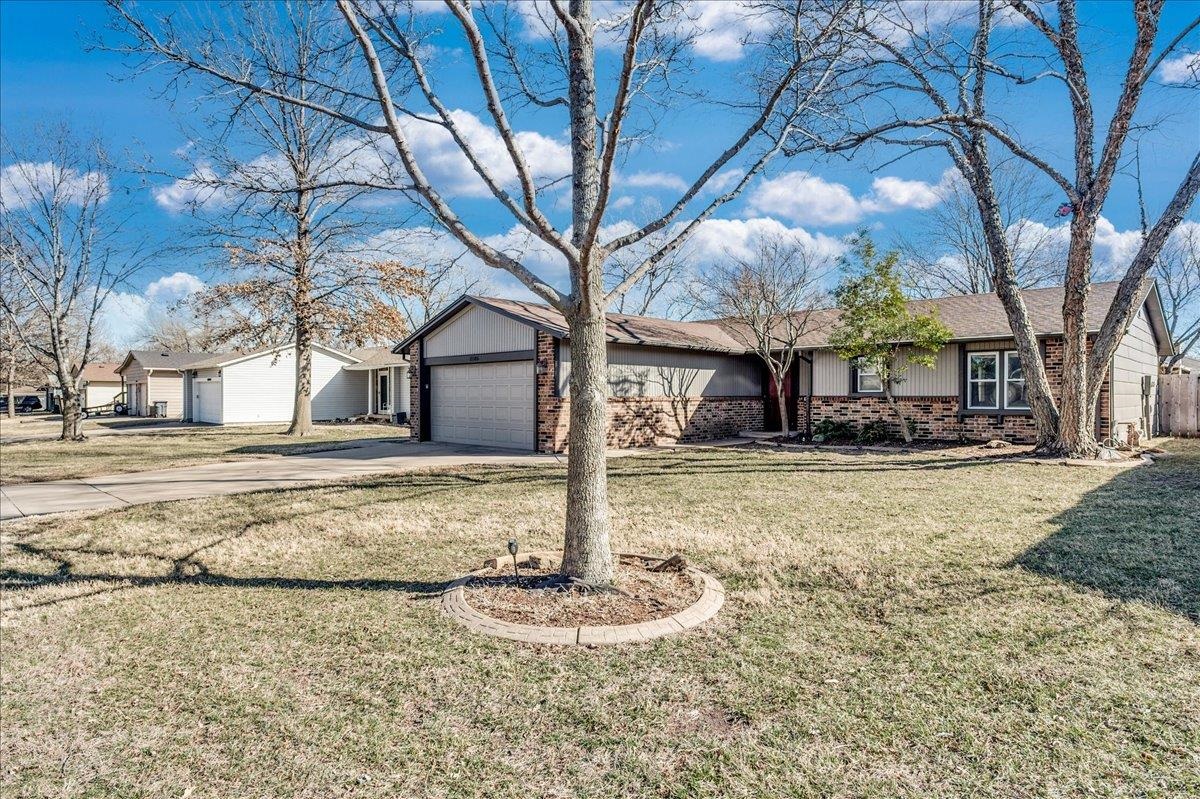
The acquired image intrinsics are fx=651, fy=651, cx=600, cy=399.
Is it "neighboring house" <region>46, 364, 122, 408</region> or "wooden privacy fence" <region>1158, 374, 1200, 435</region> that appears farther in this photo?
"neighboring house" <region>46, 364, 122, 408</region>

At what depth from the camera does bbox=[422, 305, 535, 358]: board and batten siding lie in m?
14.2

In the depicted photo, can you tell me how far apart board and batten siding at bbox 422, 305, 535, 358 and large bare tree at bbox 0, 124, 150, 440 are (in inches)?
385

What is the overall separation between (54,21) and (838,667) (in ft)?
28.1

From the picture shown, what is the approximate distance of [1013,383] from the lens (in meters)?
14.1

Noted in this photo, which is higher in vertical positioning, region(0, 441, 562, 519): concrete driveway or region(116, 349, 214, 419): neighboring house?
region(116, 349, 214, 419): neighboring house

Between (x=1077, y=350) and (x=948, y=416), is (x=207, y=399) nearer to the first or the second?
(x=948, y=416)

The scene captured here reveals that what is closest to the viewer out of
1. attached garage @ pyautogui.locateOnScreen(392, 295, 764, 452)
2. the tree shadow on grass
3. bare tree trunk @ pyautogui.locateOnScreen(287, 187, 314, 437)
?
the tree shadow on grass

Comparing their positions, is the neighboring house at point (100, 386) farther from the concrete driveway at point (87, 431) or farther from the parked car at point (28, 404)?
the concrete driveway at point (87, 431)

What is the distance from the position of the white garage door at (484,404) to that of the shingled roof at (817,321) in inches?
50.8

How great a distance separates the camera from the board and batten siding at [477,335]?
1422 cm

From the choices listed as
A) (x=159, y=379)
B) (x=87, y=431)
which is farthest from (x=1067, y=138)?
(x=159, y=379)

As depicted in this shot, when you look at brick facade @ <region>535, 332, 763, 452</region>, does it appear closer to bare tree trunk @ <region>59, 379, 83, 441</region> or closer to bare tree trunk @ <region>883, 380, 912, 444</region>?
bare tree trunk @ <region>883, 380, 912, 444</region>

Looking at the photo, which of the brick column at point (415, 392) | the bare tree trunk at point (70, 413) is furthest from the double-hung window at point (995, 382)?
the bare tree trunk at point (70, 413)

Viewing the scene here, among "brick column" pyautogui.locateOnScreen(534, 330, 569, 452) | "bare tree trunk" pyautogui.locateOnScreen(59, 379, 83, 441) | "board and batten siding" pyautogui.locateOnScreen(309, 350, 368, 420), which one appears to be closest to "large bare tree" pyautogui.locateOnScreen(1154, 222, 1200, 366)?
"brick column" pyautogui.locateOnScreen(534, 330, 569, 452)
